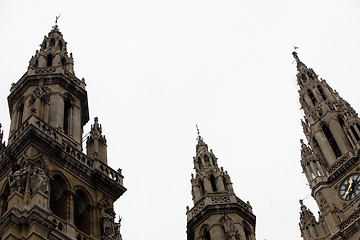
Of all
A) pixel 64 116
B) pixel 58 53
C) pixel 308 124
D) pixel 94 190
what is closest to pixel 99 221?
pixel 94 190

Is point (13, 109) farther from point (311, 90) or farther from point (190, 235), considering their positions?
point (311, 90)

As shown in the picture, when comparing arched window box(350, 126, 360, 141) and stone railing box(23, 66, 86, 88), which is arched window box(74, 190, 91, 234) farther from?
arched window box(350, 126, 360, 141)

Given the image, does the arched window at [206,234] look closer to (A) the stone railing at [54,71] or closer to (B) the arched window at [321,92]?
(A) the stone railing at [54,71]

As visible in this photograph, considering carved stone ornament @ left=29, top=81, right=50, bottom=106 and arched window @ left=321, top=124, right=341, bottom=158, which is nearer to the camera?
carved stone ornament @ left=29, top=81, right=50, bottom=106

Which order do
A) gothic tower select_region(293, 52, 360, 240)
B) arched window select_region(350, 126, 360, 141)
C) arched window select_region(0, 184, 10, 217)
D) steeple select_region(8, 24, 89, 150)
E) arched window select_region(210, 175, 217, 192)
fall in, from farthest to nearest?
arched window select_region(350, 126, 360, 141)
gothic tower select_region(293, 52, 360, 240)
arched window select_region(210, 175, 217, 192)
steeple select_region(8, 24, 89, 150)
arched window select_region(0, 184, 10, 217)

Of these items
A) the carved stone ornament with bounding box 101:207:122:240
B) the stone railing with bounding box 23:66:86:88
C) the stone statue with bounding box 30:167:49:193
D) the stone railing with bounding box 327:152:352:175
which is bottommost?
the carved stone ornament with bounding box 101:207:122:240

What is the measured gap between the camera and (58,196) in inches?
1120

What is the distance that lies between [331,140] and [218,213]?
17728mm

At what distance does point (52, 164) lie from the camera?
94.0 feet

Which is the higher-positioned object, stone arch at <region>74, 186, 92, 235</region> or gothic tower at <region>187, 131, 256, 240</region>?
gothic tower at <region>187, 131, 256, 240</region>

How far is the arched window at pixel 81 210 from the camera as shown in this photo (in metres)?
28.2

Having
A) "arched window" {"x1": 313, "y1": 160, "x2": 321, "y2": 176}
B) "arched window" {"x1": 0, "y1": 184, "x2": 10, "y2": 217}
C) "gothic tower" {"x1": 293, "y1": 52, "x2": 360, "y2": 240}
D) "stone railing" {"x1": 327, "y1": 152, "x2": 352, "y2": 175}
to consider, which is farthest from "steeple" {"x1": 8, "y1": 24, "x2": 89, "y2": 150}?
"stone railing" {"x1": 327, "y1": 152, "x2": 352, "y2": 175}

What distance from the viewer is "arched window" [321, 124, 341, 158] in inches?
2014

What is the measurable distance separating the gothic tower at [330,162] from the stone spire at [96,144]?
19.5 meters
